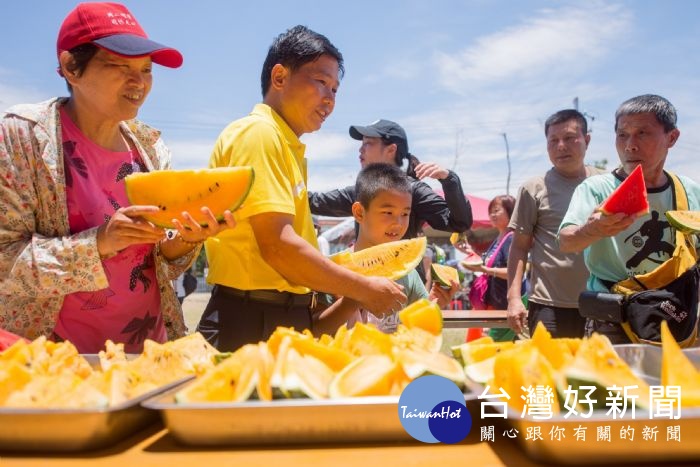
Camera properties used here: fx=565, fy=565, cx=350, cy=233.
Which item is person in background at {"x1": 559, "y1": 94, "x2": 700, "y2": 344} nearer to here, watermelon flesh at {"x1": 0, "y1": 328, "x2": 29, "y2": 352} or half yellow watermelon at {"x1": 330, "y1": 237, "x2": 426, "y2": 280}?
half yellow watermelon at {"x1": 330, "y1": 237, "x2": 426, "y2": 280}

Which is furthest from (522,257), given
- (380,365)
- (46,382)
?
(46,382)

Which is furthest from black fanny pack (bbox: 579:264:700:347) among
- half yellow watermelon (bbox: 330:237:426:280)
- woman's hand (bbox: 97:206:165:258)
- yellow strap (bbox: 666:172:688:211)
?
woman's hand (bbox: 97:206:165:258)

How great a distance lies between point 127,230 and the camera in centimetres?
198

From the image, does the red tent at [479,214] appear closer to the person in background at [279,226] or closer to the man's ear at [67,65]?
the person in background at [279,226]

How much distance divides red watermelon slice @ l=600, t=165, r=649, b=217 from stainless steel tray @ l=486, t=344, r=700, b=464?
2.01 m

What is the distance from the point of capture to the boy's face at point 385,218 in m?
3.60

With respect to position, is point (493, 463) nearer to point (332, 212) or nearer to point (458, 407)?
point (458, 407)

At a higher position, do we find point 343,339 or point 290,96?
point 290,96

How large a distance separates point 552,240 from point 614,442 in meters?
3.83

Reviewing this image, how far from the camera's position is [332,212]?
4.79 metres

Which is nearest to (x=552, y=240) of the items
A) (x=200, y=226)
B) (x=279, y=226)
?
(x=279, y=226)

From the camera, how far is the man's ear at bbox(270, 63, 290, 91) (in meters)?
2.71

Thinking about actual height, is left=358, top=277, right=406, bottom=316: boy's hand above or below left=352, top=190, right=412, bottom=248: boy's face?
below

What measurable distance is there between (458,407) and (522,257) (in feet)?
13.0
